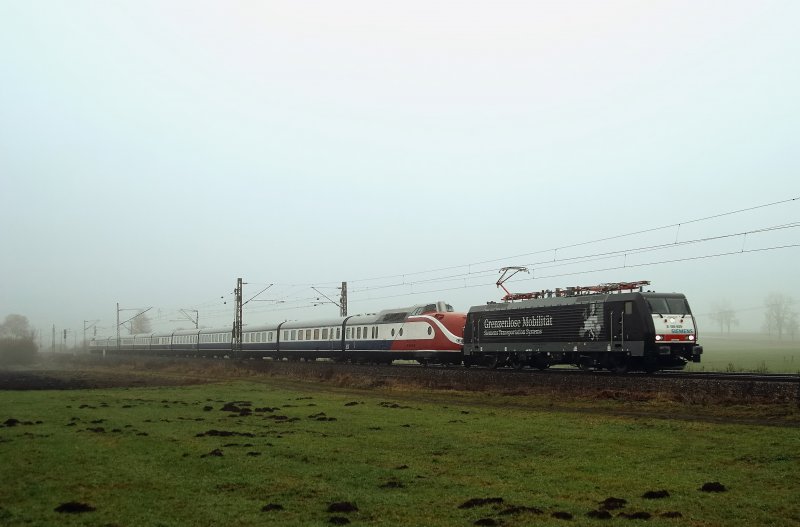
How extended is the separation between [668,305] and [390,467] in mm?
23008

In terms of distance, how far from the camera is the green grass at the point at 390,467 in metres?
11.1

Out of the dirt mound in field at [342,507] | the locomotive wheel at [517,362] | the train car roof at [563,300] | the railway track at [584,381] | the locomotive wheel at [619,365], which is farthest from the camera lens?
the locomotive wheel at [517,362]

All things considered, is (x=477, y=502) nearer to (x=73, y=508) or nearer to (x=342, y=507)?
(x=342, y=507)

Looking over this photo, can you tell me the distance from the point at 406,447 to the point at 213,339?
237 feet

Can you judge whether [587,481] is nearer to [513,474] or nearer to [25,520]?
[513,474]

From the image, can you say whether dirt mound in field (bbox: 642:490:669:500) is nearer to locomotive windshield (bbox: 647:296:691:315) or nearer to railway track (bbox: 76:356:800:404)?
railway track (bbox: 76:356:800:404)

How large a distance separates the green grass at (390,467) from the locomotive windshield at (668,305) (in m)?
10.7

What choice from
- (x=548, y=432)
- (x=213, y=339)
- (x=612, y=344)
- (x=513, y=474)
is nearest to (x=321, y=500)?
(x=513, y=474)

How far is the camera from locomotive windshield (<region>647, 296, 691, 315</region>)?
1302 inches

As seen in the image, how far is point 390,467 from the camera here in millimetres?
15078

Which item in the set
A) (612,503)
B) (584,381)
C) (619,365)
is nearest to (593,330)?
(619,365)

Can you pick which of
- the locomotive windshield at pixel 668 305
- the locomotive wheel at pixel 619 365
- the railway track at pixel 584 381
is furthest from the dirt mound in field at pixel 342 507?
the locomotive wheel at pixel 619 365

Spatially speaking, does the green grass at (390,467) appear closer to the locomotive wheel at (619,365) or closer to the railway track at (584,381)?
the railway track at (584,381)

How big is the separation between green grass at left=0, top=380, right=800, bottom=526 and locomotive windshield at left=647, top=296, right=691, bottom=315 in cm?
1073
